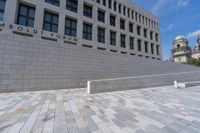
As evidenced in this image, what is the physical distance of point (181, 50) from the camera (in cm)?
6231

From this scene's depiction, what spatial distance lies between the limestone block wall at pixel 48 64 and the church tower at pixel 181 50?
216ft

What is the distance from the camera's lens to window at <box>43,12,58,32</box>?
1419 cm

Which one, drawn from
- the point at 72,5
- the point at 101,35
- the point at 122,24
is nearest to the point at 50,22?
the point at 72,5

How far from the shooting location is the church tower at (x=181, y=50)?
199ft

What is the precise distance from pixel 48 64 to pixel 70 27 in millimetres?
9355

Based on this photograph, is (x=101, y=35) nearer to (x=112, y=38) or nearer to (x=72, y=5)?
(x=112, y=38)

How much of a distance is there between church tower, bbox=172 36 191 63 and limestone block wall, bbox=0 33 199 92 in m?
65.9

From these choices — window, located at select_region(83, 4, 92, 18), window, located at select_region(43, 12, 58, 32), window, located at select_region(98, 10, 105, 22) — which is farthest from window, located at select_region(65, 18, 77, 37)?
window, located at select_region(98, 10, 105, 22)

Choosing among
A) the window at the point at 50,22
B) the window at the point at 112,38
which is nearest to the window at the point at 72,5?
the window at the point at 50,22

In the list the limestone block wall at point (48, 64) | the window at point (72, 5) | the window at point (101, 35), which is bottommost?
the limestone block wall at point (48, 64)

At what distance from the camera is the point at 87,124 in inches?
115

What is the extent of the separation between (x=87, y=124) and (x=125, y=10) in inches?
1011

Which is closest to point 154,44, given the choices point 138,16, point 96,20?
point 138,16

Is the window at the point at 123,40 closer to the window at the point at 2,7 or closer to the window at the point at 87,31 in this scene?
the window at the point at 87,31
